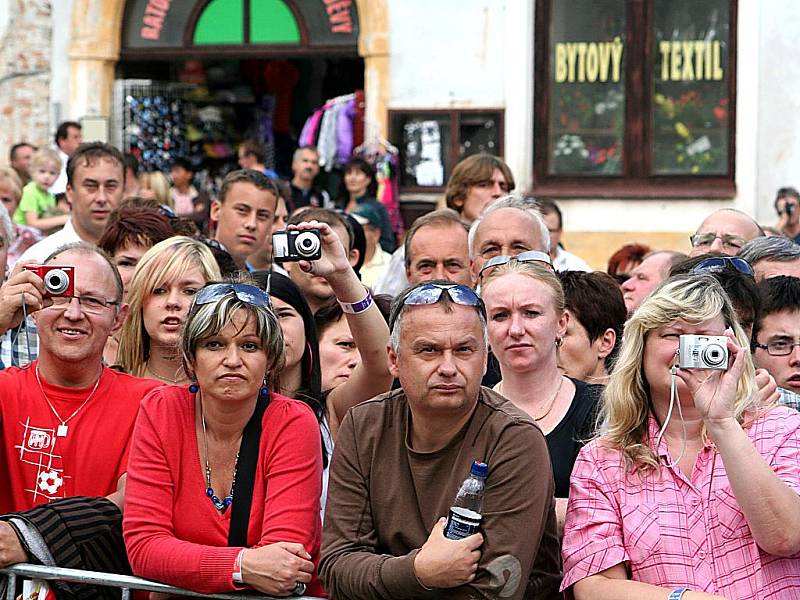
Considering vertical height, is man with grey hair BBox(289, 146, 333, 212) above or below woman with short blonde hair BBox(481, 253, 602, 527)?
above

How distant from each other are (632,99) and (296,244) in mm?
10784

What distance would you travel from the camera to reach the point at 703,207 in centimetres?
1459

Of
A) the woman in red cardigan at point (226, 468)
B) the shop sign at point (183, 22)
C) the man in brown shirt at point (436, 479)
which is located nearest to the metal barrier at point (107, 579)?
the woman in red cardigan at point (226, 468)

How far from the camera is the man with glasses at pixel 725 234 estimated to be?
6719mm

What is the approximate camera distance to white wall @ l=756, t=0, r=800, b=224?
14422mm

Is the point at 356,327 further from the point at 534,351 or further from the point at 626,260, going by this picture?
the point at 626,260

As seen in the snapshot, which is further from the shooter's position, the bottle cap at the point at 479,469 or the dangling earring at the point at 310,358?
the dangling earring at the point at 310,358

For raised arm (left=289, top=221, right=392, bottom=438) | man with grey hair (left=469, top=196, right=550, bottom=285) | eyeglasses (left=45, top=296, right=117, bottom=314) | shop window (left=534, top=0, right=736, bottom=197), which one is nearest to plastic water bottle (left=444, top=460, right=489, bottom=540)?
raised arm (left=289, top=221, right=392, bottom=438)

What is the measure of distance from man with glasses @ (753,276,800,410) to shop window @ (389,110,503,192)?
380 inches

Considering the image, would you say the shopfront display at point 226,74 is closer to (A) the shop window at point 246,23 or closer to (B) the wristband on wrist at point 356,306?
(A) the shop window at point 246,23

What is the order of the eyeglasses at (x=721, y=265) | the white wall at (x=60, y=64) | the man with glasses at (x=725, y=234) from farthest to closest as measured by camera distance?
the white wall at (x=60, y=64) < the man with glasses at (x=725, y=234) < the eyeglasses at (x=721, y=265)

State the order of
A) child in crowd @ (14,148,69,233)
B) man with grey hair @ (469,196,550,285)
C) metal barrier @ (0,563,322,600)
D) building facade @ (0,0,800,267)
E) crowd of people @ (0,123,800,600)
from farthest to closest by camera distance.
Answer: building facade @ (0,0,800,267), child in crowd @ (14,148,69,233), man with grey hair @ (469,196,550,285), metal barrier @ (0,563,322,600), crowd of people @ (0,123,800,600)

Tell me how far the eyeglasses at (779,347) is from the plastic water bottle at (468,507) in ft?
5.80

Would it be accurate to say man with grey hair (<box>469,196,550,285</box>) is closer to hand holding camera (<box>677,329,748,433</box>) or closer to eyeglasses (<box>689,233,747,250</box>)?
eyeglasses (<box>689,233,747,250</box>)
